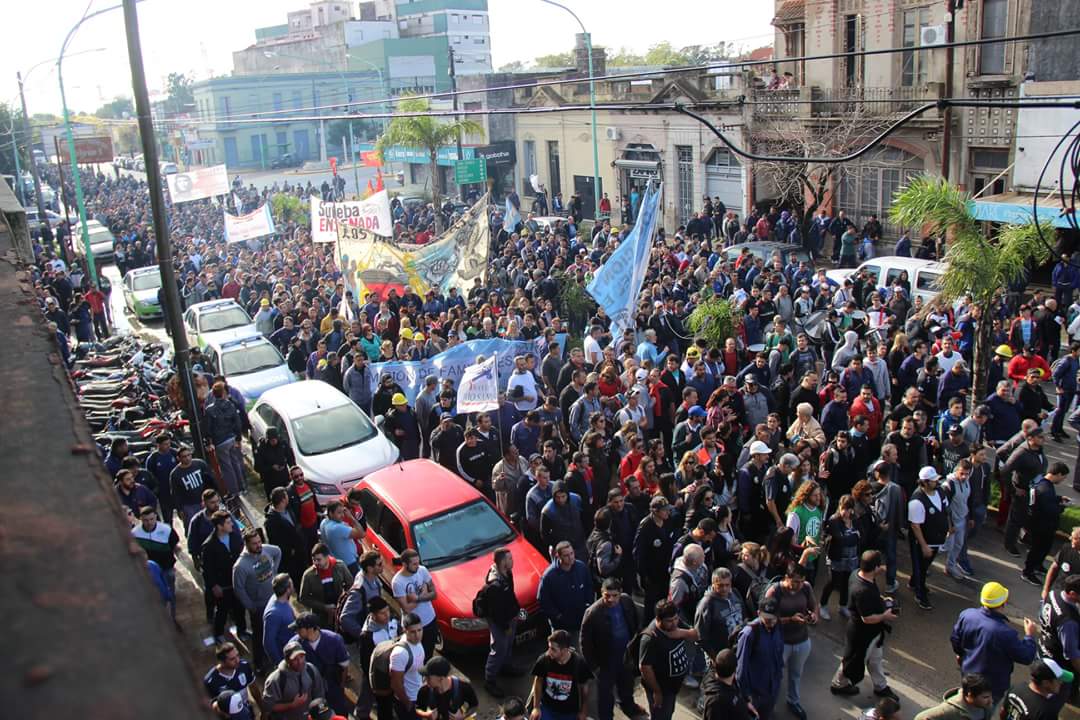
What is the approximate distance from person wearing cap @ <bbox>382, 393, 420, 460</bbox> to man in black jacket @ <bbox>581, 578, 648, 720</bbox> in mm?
5857

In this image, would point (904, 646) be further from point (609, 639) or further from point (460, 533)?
point (460, 533)

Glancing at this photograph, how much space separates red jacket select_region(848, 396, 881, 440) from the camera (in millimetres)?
11258

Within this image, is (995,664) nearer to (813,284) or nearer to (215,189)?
(813,284)

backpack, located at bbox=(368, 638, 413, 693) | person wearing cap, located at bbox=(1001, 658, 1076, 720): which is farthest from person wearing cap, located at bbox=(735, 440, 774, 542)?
backpack, located at bbox=(368, 638, 413, 693)

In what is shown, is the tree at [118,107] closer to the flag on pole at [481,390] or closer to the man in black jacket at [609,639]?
the flag on pole at [481,390]

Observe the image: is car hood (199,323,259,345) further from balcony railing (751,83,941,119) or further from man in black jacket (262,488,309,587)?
balcony railing (751,83,941,119)

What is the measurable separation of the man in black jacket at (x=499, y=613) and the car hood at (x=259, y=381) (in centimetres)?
839

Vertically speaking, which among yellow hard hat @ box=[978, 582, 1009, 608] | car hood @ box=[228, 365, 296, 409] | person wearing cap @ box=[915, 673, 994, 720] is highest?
yellow hard hat @ box=[978, 582, 1009, 608]

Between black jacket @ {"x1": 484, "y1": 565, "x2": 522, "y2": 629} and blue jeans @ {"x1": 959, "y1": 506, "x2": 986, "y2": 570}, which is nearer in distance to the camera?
black jacket @ {"x1": 484, "y1": 565, "x2": 522, "y2": 629}

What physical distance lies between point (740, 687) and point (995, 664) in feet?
6.07

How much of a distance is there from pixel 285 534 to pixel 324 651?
2.44 m

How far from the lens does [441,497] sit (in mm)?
10320

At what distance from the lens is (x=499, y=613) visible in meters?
8.31

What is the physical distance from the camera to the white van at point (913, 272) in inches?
710
